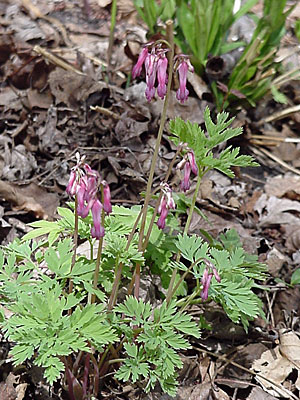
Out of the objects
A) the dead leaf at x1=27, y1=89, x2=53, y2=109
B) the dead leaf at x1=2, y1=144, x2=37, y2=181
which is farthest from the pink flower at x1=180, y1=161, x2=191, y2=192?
the dead leaf at x1=27, y1=89, x2=53, y2=109

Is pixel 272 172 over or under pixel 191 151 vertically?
under

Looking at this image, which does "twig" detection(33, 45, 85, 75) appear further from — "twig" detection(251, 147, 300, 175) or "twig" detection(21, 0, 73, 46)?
"twig" detection(251, 147, 300, 175)

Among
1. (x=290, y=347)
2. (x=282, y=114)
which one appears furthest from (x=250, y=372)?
(x=282, y=114)

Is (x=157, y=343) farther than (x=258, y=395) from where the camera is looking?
No

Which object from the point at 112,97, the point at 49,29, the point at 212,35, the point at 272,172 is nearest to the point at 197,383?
the point at 272,172

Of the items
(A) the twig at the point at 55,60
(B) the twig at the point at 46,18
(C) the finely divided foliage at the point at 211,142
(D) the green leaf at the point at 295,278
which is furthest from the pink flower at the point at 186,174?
(B) the twig at the point at 46,18

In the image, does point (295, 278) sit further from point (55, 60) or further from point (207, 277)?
point (55, 60)

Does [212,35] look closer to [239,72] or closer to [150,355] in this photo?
[239,72]
